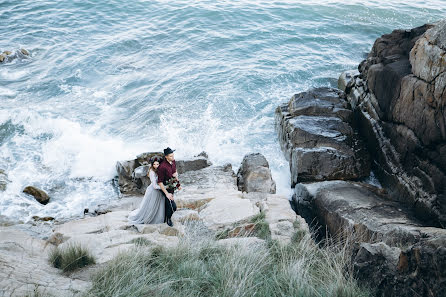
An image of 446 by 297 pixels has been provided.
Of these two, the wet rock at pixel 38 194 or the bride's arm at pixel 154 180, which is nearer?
the bride's arm at pixel 154 180

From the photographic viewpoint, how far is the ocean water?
13.5 meters

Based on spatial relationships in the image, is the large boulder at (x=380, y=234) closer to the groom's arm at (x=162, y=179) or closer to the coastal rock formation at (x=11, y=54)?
the groom's arm at (x=162, y=179)

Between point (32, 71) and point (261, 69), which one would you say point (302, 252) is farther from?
point (32, 71)

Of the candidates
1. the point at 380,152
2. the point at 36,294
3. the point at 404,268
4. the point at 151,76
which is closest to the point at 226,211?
the point at 404,268

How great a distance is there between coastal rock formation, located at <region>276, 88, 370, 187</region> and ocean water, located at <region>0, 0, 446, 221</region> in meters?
1.13

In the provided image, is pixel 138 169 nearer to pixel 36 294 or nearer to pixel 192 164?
pixel 192 164

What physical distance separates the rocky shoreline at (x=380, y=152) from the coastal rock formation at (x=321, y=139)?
1.1 inches

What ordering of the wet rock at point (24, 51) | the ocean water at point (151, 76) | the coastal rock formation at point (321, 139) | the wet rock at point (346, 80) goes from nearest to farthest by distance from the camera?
1. the coastal rock formation at point (321, 139)
2. the ocean water at point (151, 76)
3. the wet rock at point (346, 80)
4. the wet rock at point (24, 51)

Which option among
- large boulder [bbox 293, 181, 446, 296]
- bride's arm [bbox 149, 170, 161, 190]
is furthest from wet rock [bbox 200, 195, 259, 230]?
large boulder [bbox 293, 181, 446, 296]

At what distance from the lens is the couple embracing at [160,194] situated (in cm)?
805

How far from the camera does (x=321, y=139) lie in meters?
11.4

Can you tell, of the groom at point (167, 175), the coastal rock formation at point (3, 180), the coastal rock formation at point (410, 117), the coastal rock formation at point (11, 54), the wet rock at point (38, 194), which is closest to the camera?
the groom at point (167, 175)

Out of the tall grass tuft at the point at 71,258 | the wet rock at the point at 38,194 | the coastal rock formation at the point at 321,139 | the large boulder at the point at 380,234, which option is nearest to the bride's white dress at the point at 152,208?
the tall grass tuft at the point at 71,258

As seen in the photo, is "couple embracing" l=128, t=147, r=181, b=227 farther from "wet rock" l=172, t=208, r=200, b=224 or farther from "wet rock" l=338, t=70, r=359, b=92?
"wet rock" l=338, t=70, r=359, b=92
